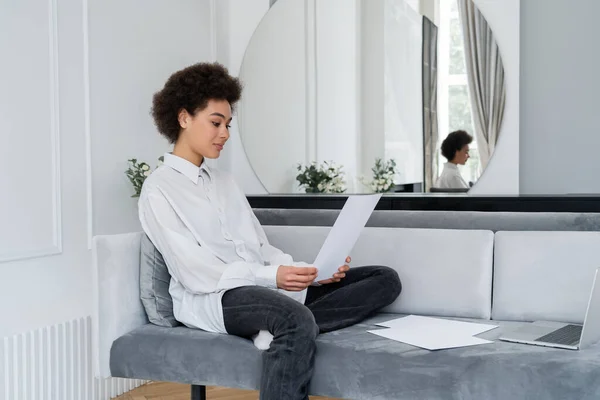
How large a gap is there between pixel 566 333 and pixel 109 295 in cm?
143

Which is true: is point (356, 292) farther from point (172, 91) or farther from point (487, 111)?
point (487, 111)

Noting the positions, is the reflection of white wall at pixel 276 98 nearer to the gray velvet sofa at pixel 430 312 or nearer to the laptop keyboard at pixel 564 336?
the gray velvet sofa at pixel 430 312

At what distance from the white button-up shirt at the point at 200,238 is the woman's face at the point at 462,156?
1312 mm

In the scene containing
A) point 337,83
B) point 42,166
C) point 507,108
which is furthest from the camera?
point 337,83

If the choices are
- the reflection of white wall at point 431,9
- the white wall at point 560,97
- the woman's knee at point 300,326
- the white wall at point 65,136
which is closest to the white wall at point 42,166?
the white wall at point 65,136

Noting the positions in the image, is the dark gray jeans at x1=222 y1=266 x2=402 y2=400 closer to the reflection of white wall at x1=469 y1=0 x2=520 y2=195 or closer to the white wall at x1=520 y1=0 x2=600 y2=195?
the reflection of white wall at x1=469 y1=0 x2=520 y2=195

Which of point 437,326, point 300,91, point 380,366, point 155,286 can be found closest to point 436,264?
point 437,326

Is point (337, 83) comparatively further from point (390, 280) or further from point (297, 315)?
point (297, 315)

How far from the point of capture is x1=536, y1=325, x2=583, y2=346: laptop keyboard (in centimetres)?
207

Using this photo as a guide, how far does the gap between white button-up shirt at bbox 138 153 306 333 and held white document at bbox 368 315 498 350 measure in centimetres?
35

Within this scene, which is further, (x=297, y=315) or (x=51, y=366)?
(x=51, y=366)

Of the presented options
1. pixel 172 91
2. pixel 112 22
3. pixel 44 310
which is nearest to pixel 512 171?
pixel 172 91

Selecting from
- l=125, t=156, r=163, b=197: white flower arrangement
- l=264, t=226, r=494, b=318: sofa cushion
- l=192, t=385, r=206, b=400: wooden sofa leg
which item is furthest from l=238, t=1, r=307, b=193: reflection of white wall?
l=192, t=385, r=206, b=400: wooden sofa leg

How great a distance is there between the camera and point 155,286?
2350 mm
